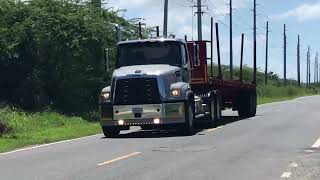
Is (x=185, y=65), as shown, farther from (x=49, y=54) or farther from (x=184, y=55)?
(x=49, y=54)

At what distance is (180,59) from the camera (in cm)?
2261

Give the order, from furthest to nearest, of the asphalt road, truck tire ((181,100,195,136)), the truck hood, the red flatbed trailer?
the red flatbed trailer, truck tire ((181,100,195,136)), the truck hood, the asphalt road

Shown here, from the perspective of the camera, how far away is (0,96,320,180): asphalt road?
12711 mm

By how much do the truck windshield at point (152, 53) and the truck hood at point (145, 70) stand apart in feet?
1.20

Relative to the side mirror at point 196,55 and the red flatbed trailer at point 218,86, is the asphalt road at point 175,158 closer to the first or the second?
the side mirror at point 196,55

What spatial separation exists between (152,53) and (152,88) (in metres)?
1.74

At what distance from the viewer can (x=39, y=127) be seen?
2728cm

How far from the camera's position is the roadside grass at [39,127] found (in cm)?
2136

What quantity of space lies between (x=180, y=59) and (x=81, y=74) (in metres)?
12.1

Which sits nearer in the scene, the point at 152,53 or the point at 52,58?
the point at 152,53

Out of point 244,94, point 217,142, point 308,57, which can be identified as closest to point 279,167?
point 217,142

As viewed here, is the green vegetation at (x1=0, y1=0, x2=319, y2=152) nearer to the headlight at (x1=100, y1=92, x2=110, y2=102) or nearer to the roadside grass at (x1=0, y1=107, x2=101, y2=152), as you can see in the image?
the roadside grass at (x1=0, y1=107, x2=101, y2=152)

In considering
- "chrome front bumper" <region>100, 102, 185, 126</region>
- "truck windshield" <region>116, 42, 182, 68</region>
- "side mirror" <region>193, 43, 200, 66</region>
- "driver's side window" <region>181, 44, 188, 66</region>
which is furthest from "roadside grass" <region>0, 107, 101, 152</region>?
"side mirror" <region>193, 43, 200, 66</region>

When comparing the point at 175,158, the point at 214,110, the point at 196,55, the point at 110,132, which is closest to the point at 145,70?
the point at 110,132
